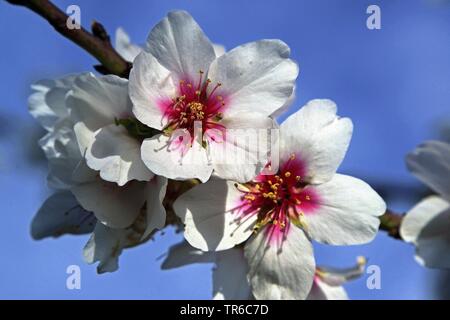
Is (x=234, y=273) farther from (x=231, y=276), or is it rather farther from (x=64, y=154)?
(x=64, y=154)

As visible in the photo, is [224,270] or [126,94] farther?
[224,270]

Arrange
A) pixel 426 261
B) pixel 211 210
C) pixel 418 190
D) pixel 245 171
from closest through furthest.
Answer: pixel 245 171
pixel 211 210
pixel 426 261
pixel 418 190

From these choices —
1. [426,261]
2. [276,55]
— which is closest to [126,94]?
[276,55]

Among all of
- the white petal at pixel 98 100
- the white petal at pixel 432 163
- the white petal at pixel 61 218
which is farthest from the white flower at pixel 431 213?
the white petal at pixel 61 218

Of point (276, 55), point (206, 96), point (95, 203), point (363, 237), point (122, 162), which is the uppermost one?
point (276, 55)

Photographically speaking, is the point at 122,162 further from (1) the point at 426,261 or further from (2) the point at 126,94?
(1) the point at 426,261

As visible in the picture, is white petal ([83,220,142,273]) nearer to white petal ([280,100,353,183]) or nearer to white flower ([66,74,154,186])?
white flower ([66,74,154,186])

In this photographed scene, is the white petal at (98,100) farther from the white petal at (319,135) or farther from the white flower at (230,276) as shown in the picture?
the white flower at (230,276)

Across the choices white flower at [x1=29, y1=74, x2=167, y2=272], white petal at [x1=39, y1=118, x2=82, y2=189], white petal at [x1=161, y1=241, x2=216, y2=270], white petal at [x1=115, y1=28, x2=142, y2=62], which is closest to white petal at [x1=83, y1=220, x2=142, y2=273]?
white flower at [x1=29, y1=74, x2=167, y2=272]
